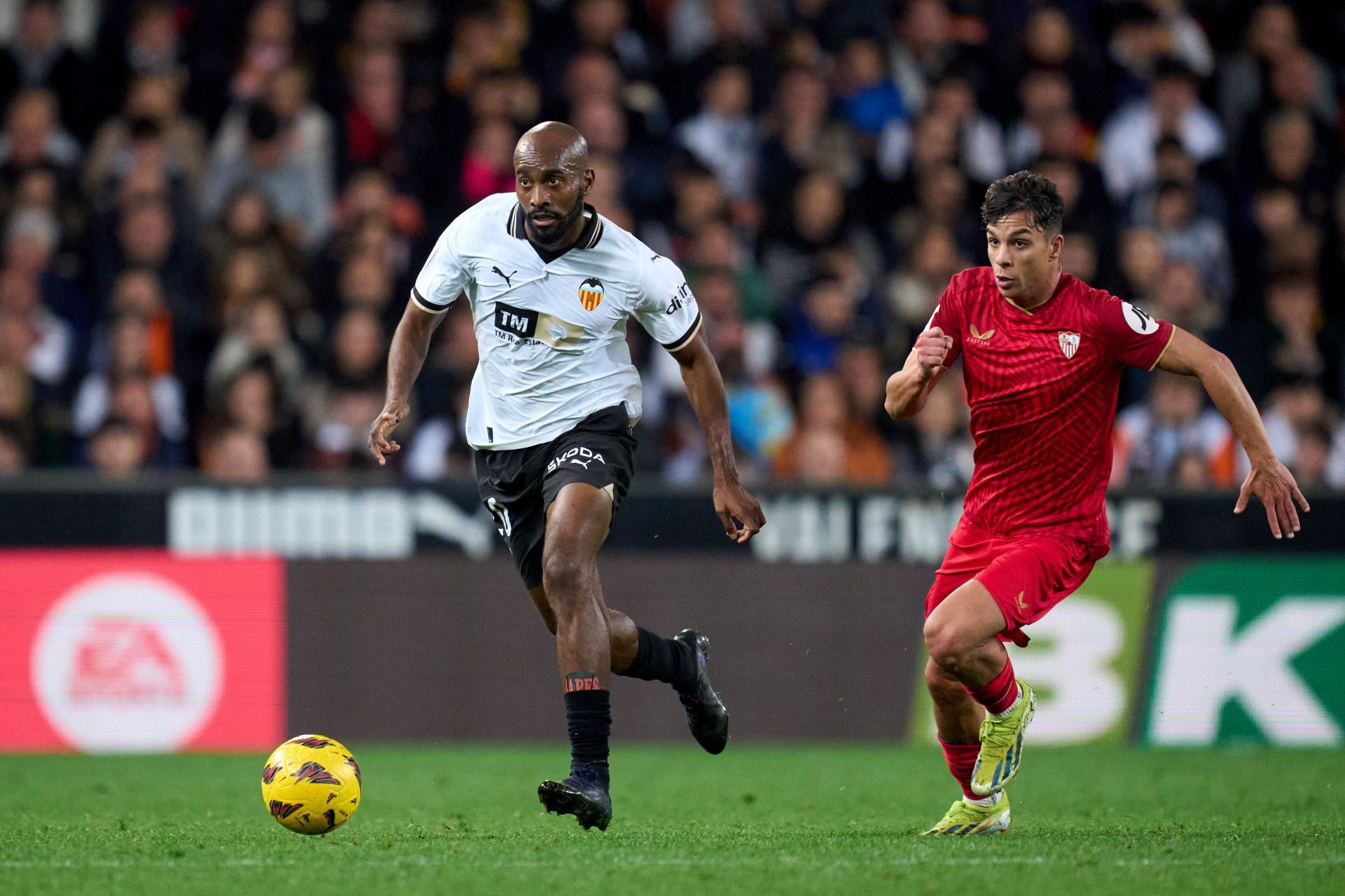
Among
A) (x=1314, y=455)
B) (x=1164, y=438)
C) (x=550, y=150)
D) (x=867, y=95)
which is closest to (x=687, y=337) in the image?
(x=550, y=150)

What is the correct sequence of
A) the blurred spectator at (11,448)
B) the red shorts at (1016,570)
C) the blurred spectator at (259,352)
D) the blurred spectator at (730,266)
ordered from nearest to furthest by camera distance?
the red shorts at (1016,570)
the blurred spectator at (11,448)
the blurred spectator at (259,352)
the blurred spectator at (730,266)

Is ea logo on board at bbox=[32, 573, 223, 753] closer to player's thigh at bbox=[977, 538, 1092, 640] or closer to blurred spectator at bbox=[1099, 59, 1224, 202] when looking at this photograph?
player's thigh at bbox=[977, 538, 1092, 640]

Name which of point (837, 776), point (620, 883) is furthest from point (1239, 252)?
point (620, 883)

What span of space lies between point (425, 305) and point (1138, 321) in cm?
273

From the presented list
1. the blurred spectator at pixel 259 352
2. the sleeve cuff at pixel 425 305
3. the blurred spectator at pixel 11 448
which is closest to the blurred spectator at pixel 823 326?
the blurred spectator at pixel 259 352

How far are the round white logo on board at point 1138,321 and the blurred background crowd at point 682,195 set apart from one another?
466 cm

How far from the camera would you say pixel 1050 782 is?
8.97 meters

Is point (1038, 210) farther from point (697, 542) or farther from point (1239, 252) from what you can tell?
point (1239, 252)

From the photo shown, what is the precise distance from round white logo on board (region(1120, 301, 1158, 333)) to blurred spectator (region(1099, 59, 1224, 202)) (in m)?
7.28

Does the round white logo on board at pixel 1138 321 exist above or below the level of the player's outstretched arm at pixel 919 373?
above

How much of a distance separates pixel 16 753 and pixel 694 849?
5637mm

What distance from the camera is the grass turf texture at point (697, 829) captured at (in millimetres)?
5508

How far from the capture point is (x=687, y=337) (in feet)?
22.8

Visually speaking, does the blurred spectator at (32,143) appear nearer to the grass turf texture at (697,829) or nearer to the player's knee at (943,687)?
the grass turf texture at (697,829)
